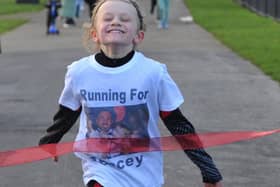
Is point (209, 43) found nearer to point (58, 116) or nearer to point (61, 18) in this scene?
point (61, 18)

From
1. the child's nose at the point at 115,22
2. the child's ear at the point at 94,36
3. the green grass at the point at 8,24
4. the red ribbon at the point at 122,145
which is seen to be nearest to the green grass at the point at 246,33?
the green grass at the point at 8,24

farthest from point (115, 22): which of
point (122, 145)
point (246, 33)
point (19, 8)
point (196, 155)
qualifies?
point (19, 8)

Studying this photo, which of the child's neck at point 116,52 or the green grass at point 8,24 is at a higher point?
the child's neck at point 116,52

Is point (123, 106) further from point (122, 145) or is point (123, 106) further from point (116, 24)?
point (116, 24)

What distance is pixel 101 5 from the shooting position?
400 cm

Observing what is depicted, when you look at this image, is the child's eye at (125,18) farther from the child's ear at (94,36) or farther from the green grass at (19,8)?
the green grass at (19,8)

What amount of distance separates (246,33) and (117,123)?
18.2 metres

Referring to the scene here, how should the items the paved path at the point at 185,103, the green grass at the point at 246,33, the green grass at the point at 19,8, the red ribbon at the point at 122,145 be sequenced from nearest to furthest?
the red ribbon at the point at 122,145 → the paved path at the point at 185,103 → the green grass at the point at 246,33 → the green grass at the point at 19,8

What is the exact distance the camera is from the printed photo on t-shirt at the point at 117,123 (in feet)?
13.1

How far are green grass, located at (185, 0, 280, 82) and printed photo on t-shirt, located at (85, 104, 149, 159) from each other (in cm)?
929

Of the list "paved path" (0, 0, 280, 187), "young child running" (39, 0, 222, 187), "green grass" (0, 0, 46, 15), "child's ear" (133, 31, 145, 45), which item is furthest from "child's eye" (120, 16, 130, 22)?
"green grass" (0, 0, 46, 15)

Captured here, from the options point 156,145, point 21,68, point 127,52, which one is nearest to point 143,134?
point 156,145

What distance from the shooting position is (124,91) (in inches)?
156

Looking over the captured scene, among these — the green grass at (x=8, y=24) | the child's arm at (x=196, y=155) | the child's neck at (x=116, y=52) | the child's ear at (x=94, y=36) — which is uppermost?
the child's ear at (x=94, y=36)
